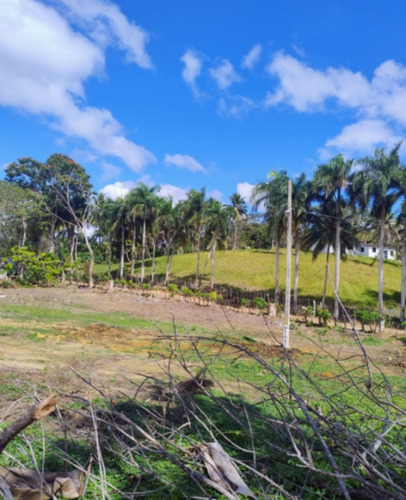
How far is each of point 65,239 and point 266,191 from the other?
135ft

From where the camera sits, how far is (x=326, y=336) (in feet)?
70.1

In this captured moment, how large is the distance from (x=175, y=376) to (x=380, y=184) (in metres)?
23.1

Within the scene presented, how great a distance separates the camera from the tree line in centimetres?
2769

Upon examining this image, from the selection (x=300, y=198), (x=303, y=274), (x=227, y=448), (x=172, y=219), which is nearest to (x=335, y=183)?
(x=300, y=198)

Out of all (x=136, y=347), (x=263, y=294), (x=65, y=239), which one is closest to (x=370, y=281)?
(x=263, y=294)

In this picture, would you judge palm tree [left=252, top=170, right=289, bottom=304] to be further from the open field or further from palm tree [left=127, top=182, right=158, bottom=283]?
palm tree [left=127, top=182, right=158, bottom=283]

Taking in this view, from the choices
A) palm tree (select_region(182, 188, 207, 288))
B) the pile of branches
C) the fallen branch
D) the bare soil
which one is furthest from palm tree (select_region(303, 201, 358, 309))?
the fallen branch

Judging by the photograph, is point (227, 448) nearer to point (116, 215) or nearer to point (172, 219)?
point (172, 219)

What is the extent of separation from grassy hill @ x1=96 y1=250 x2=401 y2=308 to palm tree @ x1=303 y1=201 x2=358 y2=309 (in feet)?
26.9

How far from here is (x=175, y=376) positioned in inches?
340

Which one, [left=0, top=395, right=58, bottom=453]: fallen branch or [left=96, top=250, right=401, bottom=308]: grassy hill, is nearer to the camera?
[left=0, top=395, right=58, bottom=453]: fallen branch

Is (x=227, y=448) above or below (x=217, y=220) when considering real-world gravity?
below

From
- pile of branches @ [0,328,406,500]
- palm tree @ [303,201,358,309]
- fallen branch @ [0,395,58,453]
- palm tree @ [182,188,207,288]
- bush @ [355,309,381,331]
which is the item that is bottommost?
bush @ [355,309,381,331]

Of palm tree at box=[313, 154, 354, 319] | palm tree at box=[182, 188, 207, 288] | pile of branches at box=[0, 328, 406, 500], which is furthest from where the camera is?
palm tree at box=[182, 188, 207, 288]
